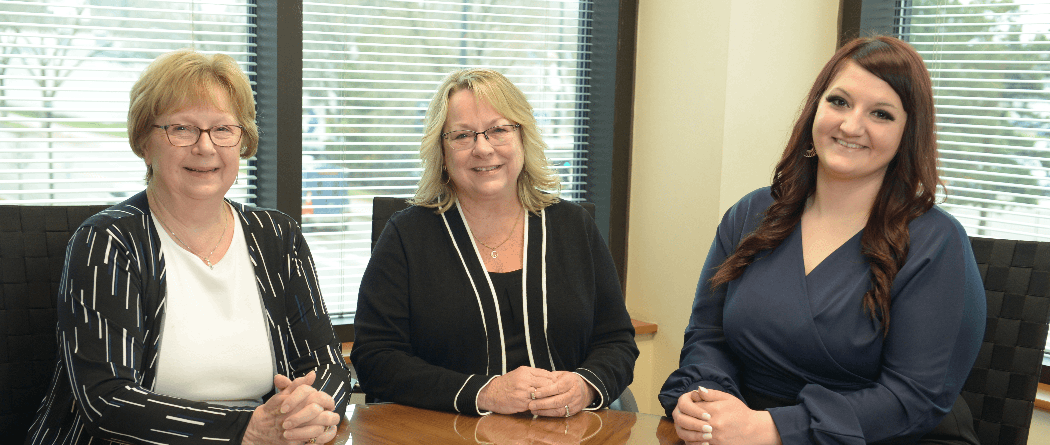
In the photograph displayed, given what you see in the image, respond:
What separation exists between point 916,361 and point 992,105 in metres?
1.50

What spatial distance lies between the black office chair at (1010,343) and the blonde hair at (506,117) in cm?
107

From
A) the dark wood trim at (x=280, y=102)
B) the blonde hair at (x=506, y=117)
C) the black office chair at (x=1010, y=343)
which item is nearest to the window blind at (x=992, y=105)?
the black office chair at (x=1010, y=343)

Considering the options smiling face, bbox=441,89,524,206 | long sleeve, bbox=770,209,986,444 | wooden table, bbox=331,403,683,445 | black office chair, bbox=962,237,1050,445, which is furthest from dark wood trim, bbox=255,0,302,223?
black office chair, bbox=962,237,1050,445

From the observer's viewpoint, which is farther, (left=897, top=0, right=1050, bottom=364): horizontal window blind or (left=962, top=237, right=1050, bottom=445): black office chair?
(left=897, top=0, right=1050, bottom=364): horizontal window blind

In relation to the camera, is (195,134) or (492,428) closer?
(492,428)

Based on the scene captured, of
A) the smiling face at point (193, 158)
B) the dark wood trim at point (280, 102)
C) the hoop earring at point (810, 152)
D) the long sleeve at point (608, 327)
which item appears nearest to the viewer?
the smiling face at point (193, 158)

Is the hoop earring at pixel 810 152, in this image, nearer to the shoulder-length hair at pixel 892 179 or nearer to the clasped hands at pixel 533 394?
the shoulder-length hair at pixel 892 179

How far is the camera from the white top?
1.70 meters

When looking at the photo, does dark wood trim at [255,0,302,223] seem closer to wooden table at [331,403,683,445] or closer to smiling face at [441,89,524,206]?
smiling face at [441,89,524,206]

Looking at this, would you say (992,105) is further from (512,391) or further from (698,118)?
(512,391)

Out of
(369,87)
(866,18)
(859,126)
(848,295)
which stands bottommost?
(848,295)

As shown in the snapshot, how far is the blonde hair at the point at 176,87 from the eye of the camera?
1700mm

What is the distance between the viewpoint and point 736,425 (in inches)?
61.1

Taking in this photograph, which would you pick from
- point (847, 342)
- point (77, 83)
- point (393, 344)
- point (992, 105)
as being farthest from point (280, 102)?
point (992, 105)
